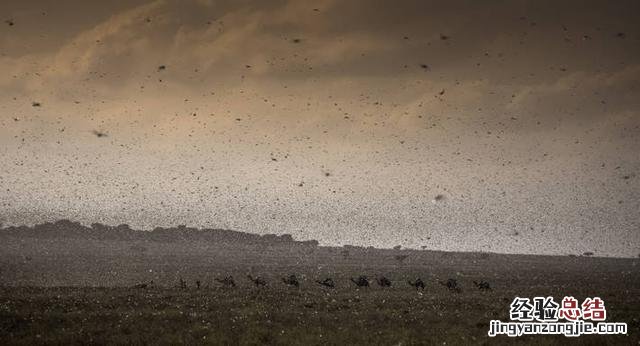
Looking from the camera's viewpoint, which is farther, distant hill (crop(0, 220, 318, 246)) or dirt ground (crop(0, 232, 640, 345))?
distant hill (crop(0, 220, 318, 246))

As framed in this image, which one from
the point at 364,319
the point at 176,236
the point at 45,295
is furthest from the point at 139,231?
the point at 364,319

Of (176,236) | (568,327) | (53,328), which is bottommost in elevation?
(53,328)

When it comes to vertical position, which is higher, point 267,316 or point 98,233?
point 98,233

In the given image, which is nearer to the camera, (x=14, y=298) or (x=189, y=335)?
(x=189, y=335)

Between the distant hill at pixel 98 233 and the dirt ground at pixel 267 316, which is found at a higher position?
the distant hill at pixel 98 233

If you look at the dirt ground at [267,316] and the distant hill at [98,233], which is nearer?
the dirt ground at [267,316]

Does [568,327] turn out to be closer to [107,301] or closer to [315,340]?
[315,340]

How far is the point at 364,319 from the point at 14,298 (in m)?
20.9

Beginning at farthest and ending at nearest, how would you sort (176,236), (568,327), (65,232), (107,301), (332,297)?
1. (176,236)
2. (65,232)
3. (332,297)
4. (107,301)
5. (568,327)

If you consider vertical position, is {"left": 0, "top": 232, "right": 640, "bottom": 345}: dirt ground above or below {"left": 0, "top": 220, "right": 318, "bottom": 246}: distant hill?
below

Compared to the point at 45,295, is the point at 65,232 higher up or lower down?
higher up

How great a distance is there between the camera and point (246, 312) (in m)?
30.8

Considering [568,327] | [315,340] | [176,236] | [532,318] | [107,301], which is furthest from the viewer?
[176,236]

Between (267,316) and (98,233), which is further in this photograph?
(98,233)
